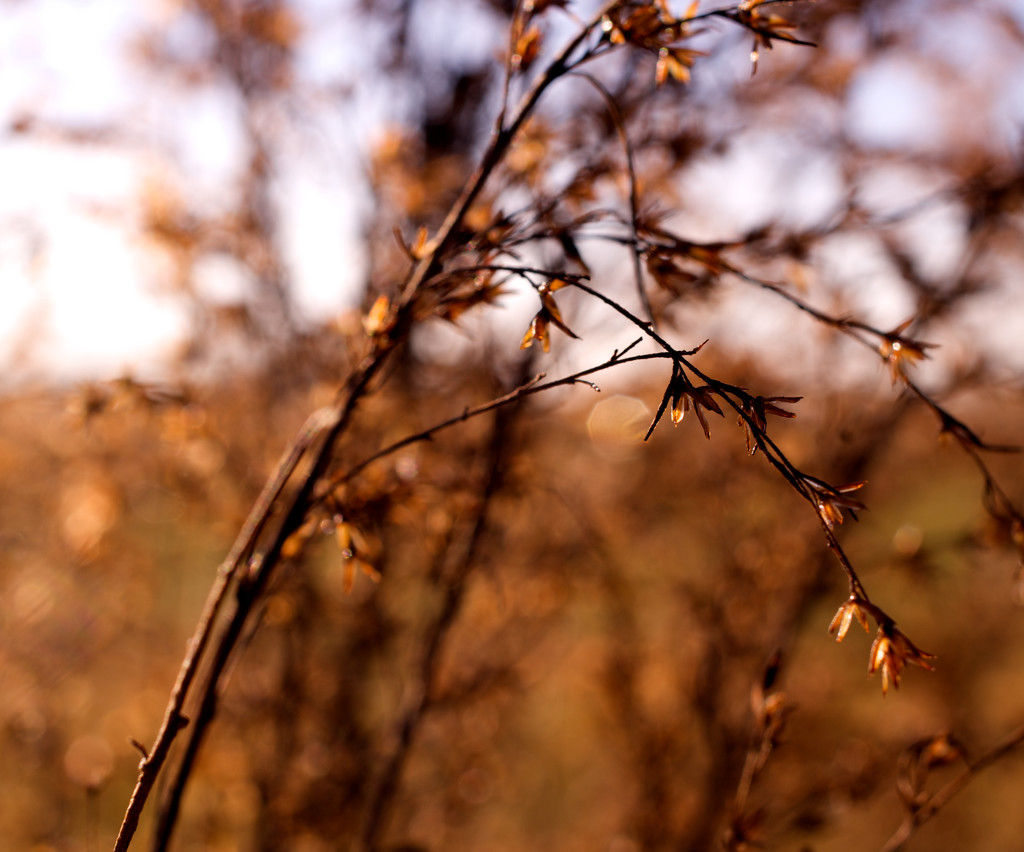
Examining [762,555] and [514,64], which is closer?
[514,64]

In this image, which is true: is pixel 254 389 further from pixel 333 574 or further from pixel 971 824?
pixel 971 824

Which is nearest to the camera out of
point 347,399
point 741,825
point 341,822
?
point 347,399

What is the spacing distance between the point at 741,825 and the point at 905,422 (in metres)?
1.98

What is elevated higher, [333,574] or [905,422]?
[333,574]

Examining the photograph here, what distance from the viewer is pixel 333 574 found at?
305 cm

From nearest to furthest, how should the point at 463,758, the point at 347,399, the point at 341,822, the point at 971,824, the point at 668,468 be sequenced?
the point at 347,399, the point at 341,822, the point at 463,758, the point at 668,468, the point at 971,824

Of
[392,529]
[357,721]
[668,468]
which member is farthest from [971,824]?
[392,529]

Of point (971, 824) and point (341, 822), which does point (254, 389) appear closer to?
point (341, 822)

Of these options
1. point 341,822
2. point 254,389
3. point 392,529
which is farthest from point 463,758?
point 254,389

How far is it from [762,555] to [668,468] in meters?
0.75

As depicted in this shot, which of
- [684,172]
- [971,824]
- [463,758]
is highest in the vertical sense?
[684,172]

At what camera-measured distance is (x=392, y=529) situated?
8.02 feet

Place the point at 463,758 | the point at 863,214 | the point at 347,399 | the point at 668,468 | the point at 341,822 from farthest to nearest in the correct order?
the point at 668,468, the point at 463,758, the point at 341,822, the point at 863,214, the point at 347,399

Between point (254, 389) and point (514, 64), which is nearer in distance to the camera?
point (514, 64)
